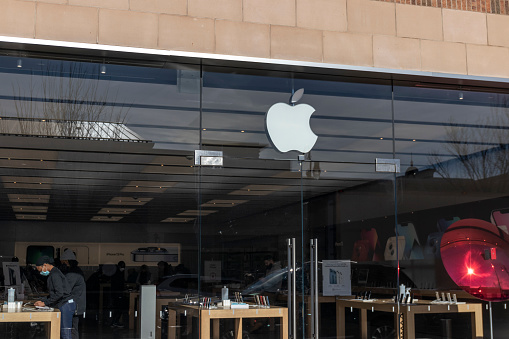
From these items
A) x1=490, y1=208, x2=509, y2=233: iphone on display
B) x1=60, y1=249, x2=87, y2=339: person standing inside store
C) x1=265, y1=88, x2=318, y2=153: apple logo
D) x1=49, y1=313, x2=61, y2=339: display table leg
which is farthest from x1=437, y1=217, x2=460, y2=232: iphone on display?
x1=49, y1=313, x2=61, y2=339: display table leg

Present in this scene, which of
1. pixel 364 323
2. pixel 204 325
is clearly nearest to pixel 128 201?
pixel 204 325

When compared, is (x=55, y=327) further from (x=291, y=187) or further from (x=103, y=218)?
(x=291, y=187)

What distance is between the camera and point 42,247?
7.88 meters

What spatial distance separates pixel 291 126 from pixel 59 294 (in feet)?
12.5

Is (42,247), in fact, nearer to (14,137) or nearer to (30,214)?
(30,214)

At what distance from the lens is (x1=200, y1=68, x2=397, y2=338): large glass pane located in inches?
344

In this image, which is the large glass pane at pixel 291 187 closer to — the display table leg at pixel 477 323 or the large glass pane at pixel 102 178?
the large glass pane at pixel 102 178

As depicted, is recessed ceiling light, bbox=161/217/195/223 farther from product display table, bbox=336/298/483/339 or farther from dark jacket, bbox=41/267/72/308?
product display table, bbox=336/298/483/339

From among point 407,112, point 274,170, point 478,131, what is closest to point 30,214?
point 274,170

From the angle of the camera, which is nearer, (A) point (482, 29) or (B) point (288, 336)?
(B) point (288, 336)

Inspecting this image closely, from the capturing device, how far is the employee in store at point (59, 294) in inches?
308

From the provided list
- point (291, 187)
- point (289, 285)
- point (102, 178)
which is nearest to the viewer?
point (102, 178)

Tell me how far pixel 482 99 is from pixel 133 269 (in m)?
5.97

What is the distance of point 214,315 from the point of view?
848 centimetres
